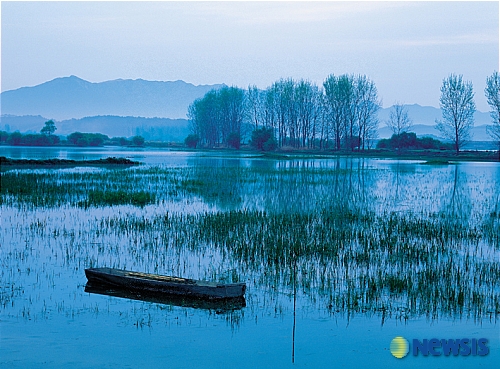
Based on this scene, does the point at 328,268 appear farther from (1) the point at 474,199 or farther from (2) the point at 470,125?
(2) the point at 470,125

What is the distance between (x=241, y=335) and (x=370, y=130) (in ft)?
273

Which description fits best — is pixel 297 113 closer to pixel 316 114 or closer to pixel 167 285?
pixel 316 114

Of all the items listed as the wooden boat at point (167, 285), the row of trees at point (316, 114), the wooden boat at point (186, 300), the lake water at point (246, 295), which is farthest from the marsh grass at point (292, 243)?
the row of trees at point (316, 114)

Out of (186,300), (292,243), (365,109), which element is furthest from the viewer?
(365,109)

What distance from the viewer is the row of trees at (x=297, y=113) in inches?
3467

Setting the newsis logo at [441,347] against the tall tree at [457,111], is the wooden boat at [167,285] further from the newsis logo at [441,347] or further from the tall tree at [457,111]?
the tall tree at [457,111]

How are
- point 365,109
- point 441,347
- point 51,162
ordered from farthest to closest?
point 365,109 → point 51,162 → point 441,347

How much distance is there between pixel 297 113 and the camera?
97688 millimetres

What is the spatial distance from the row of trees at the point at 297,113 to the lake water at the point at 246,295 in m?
68.4

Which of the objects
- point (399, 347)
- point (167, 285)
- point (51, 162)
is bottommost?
point (399, 347)

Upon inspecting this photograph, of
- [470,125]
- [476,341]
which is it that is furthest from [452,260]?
[470,125]

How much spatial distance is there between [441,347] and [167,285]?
4464mm

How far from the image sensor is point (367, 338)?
834 centimetres

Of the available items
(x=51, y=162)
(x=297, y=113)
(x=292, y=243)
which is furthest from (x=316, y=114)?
(x=292, y=243)
